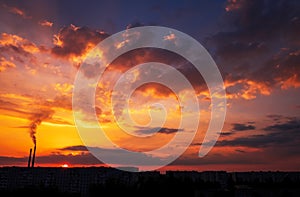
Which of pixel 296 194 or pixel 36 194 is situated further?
pixel 36 194

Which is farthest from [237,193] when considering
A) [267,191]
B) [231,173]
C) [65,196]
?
[231,173]

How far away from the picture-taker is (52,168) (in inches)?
2717

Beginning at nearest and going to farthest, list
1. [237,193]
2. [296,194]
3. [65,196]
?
[296,194] → [237,193] → [65,196]

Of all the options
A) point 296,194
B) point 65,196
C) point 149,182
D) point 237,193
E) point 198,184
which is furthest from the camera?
point 198,184

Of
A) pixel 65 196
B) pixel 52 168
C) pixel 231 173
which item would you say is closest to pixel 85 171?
pixel 52 168

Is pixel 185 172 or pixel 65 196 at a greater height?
pixel 185 172

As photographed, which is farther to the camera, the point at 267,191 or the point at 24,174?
the point at 24,174

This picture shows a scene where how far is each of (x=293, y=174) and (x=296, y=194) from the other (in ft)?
132

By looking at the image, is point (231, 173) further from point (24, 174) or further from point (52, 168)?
point (24, 174)

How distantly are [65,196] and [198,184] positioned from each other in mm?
21478

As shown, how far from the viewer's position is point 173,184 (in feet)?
145

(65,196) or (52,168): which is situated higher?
(52,168)

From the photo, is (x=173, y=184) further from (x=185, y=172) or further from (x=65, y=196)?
(x=185, y=172)

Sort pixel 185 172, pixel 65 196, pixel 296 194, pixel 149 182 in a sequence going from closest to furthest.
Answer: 1. pixel 296 194
2. pixel 149 182
3. pixel 65 196
4. pixel 185 172
